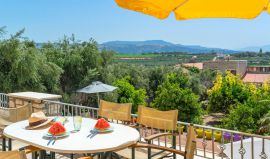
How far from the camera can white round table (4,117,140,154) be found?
2730 millimetres

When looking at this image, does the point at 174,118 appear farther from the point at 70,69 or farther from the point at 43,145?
the point at 70,69

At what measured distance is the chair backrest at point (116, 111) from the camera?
13.6 ft

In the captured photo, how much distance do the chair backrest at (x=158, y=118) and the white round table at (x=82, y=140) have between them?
1.86 feet

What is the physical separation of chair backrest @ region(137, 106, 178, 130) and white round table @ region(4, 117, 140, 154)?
22.3 inches

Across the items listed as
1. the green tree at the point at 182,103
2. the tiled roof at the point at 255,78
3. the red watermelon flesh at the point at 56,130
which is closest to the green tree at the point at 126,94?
the green tree at the point at 182,103

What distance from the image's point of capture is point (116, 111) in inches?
168

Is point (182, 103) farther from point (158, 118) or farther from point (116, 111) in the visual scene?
point (158, 118)

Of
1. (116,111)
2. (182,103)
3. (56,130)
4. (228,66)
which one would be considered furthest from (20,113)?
(228,66)

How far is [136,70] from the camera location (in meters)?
31.0

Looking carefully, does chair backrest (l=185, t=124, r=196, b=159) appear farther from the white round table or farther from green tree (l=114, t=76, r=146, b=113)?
green tree (l=114, t=76, r=146, b=113)

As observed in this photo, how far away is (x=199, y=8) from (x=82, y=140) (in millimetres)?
1660

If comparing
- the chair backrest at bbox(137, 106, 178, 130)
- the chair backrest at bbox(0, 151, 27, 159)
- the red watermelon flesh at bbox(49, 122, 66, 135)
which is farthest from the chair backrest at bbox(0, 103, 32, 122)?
the chair backrest at bbox(0, 151, 27, 159)

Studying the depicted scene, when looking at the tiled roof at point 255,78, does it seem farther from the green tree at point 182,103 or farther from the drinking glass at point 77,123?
the drinking glass at point 77,123

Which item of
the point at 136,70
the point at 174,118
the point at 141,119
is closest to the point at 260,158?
the point at 174,118
